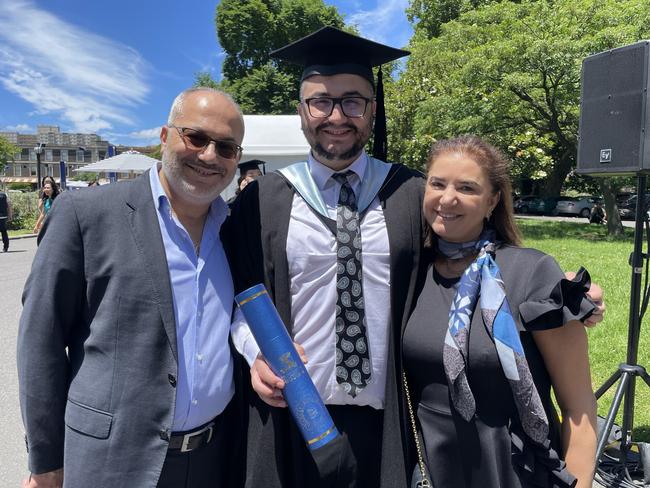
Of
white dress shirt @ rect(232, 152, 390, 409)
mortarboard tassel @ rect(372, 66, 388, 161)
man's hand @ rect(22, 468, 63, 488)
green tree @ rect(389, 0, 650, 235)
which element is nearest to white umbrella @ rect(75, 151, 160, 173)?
green tree @ rect(389, 0, 650, 235)

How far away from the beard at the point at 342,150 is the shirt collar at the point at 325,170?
0.04 m

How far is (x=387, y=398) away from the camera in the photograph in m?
1.85

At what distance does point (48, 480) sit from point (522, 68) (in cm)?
1410

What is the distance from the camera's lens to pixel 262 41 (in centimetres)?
2855

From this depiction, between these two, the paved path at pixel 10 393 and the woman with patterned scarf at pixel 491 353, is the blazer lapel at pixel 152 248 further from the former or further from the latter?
the paved path at pixel 10 393

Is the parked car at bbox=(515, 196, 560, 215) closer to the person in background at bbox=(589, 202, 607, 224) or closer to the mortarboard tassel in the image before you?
the person in background at bbox=(589, 202, 607, 224)

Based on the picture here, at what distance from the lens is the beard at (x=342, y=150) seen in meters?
2.04

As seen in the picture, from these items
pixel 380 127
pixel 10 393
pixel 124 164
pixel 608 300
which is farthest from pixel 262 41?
pixel 380 127

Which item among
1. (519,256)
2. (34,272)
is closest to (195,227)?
(34,272)

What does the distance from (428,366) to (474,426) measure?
245 mm

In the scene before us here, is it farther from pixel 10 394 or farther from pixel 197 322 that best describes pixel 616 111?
pixel 10 394

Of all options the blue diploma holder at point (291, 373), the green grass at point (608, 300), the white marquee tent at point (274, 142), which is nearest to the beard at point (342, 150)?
the blue diploma holder at point (291, 373)

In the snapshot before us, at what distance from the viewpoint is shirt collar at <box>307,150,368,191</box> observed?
2.07 metres

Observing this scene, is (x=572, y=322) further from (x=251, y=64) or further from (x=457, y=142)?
(x=251, y=64)
